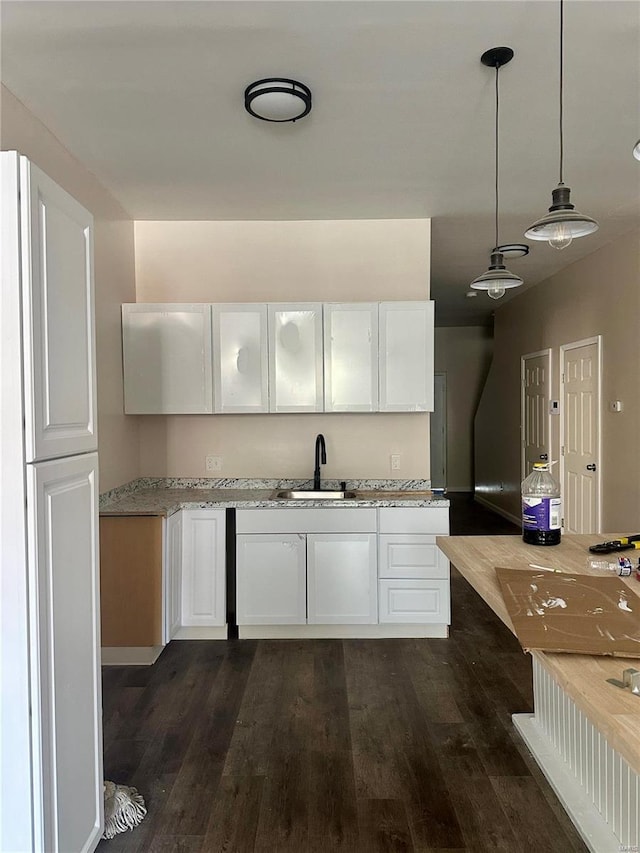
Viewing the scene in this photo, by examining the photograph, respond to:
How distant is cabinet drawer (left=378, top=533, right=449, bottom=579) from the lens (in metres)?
3.33

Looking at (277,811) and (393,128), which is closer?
(277,811)

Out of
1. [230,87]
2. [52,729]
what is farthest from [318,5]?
[52,729]

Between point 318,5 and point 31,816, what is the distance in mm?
2486

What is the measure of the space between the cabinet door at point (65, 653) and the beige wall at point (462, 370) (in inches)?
303

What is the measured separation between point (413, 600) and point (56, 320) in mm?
2642

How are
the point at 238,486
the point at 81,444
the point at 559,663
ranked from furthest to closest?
the point at 238,486
the point at 81,444
the point at 559,663

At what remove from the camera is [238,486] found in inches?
155

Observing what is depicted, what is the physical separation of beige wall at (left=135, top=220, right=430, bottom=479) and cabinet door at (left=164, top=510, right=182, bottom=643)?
0.77 metres

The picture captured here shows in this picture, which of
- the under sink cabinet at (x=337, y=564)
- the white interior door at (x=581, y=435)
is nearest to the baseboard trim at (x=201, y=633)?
the under sink cabinet at (x=337, y=564)

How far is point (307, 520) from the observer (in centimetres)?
332

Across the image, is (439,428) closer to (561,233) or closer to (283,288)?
(283,288)

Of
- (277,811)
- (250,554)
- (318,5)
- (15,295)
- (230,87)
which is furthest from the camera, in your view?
(250,554)

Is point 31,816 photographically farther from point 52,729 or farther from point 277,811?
point 277,811

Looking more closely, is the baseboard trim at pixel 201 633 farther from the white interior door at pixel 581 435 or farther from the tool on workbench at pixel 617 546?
the white interior door at pixel 581 435
